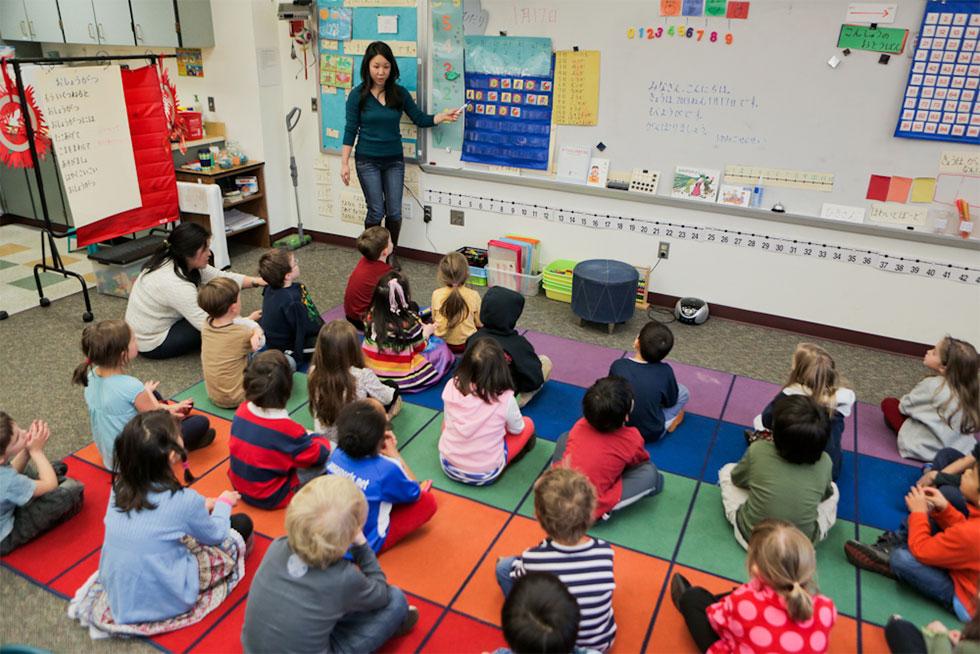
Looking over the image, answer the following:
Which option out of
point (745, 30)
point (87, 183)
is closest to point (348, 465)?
point (87, 183)

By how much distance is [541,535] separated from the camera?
9.34ft

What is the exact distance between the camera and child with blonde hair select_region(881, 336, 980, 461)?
313 centimetres

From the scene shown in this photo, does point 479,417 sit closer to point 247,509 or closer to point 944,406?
point 247,509

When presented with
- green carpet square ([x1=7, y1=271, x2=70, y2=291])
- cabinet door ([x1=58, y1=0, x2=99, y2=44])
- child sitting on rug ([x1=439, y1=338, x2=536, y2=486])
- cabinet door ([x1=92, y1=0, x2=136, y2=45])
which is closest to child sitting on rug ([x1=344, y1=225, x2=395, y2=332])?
child sitting on rug ([x1=439, y1=338, x2=536, y2=486])

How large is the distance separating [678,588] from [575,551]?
23.7 inches

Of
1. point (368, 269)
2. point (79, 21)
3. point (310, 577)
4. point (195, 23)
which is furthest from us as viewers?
point (79, 21)

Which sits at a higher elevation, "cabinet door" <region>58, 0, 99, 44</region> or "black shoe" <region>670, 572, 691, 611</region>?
"cabinet door" <region>58, 0, 99, 44</region>

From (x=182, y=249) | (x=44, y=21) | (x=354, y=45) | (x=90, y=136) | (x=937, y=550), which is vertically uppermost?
(x=44, y=21)

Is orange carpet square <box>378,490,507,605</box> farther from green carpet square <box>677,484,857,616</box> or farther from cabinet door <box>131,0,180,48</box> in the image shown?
cabinet door <box>131,0,180,48</box>

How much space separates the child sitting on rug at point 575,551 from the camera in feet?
6.86

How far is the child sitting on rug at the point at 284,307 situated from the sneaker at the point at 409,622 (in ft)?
6.64

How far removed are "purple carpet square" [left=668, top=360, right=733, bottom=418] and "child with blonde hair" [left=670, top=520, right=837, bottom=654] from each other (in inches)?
72.7

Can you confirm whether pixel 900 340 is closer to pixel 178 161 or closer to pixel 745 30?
pixel 745 30

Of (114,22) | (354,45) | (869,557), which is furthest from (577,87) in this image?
(114,22)
